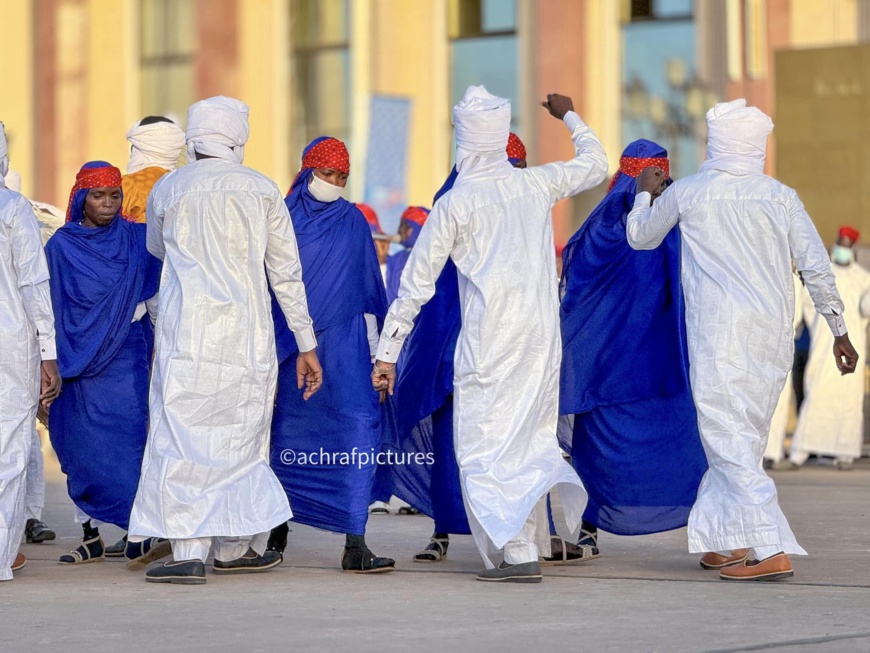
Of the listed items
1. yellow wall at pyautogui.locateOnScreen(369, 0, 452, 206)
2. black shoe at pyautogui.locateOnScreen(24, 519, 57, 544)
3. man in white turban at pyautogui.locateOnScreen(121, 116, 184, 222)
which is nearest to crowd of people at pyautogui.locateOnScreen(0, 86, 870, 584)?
man in white turban at pyautogui.locateOnScreen(121, 116, 184, 222)

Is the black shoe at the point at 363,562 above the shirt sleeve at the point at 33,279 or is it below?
below

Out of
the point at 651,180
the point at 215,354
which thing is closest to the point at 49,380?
the point at 215,354

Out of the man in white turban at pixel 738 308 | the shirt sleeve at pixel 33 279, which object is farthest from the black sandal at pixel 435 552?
the shirt sleeve at pixel 33 279

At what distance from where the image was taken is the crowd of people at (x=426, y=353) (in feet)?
20.0

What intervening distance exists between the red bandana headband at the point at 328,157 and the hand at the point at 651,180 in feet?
3.77

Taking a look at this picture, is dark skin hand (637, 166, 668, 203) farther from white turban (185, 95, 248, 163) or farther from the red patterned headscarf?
white turban (185, 95, 248, 163)

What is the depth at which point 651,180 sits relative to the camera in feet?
22.1

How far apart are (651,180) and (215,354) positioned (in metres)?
1.85

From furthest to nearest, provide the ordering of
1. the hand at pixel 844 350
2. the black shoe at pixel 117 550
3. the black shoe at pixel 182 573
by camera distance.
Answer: the black shoe at pixel 117 550
the hand at pixel 844 350
the black shoe at pixel 182 573

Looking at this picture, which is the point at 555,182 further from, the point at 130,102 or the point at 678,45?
the point at 130,102

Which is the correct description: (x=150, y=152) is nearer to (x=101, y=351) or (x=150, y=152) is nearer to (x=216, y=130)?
(x=101, y=351)

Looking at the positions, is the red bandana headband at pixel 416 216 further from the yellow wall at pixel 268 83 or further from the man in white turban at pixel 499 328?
the yellow wall at pixel 268 83

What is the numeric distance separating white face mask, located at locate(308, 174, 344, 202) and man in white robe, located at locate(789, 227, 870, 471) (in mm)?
7002

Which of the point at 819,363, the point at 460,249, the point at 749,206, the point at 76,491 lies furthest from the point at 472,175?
the point at 819,363
